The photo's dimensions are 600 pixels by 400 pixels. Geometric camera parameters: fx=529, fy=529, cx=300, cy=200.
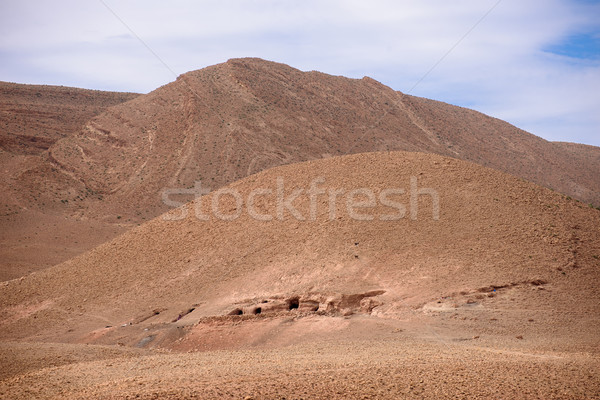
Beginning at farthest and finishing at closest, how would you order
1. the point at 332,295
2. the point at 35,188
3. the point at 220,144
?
the point at 220,144 → the point at 35,188 → the point at 332,295

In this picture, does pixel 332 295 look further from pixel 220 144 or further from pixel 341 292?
pixel 220 144

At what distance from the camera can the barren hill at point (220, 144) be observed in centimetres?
4106

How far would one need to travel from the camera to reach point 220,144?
46594mm

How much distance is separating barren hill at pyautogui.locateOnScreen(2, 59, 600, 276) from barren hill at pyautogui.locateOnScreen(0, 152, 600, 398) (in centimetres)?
1627

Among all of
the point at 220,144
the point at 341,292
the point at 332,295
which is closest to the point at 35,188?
the point at 220,144

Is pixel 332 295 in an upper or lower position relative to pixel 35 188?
lower

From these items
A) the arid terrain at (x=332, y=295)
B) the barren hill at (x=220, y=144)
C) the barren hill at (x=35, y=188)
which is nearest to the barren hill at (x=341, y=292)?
the arid terrain at (x=332, y=295)

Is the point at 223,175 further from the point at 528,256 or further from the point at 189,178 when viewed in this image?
the point at 528,256

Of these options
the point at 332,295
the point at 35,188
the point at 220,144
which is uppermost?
the point at 220,144

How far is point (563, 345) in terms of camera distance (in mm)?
10648

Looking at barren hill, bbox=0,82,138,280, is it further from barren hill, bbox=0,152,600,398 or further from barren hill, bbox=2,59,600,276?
barren hill, bbox=0,152,600,398

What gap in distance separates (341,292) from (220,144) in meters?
34.2

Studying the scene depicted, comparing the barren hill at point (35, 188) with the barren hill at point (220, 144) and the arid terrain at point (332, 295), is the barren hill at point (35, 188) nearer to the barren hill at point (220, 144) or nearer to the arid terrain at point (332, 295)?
the barren hill at point (220, 144)

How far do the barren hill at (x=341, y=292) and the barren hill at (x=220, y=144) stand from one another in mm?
16272
